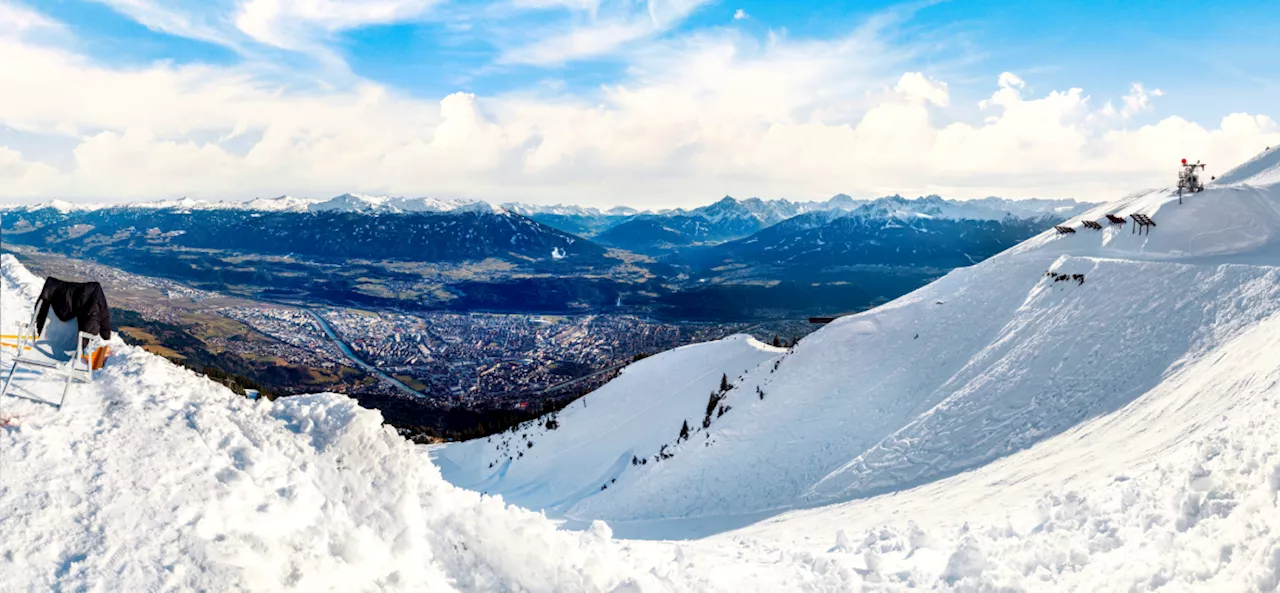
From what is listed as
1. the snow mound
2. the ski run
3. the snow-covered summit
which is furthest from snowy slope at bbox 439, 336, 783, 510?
the snow mound

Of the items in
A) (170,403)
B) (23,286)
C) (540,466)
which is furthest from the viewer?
(540,466)

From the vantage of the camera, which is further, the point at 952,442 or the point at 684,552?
the point at 952,442

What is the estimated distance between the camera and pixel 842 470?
3047cm

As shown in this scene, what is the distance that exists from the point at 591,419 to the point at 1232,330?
50.1m

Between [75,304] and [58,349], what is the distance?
31.9 inches

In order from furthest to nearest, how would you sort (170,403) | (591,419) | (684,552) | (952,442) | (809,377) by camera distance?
(591,419)
(809,377)
(952,442)
(684,552)
(170,403)

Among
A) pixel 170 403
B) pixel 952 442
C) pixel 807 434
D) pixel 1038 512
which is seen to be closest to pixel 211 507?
pixel 170 403

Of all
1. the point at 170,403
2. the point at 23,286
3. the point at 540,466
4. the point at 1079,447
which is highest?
the point at 23,286

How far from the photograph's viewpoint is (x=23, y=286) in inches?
560

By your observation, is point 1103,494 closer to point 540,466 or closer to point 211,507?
point 211,507

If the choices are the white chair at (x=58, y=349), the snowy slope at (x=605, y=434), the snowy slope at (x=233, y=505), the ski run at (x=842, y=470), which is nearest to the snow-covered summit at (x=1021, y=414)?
the ski run at (x=842, y=470)

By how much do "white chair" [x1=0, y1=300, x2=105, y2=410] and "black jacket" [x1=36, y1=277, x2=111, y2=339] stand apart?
105mm

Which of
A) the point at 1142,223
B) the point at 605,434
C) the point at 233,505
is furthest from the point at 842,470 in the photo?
the point at 1142,223

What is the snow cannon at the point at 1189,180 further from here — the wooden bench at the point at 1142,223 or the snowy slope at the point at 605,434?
the snowy slope at the point at 605,434
